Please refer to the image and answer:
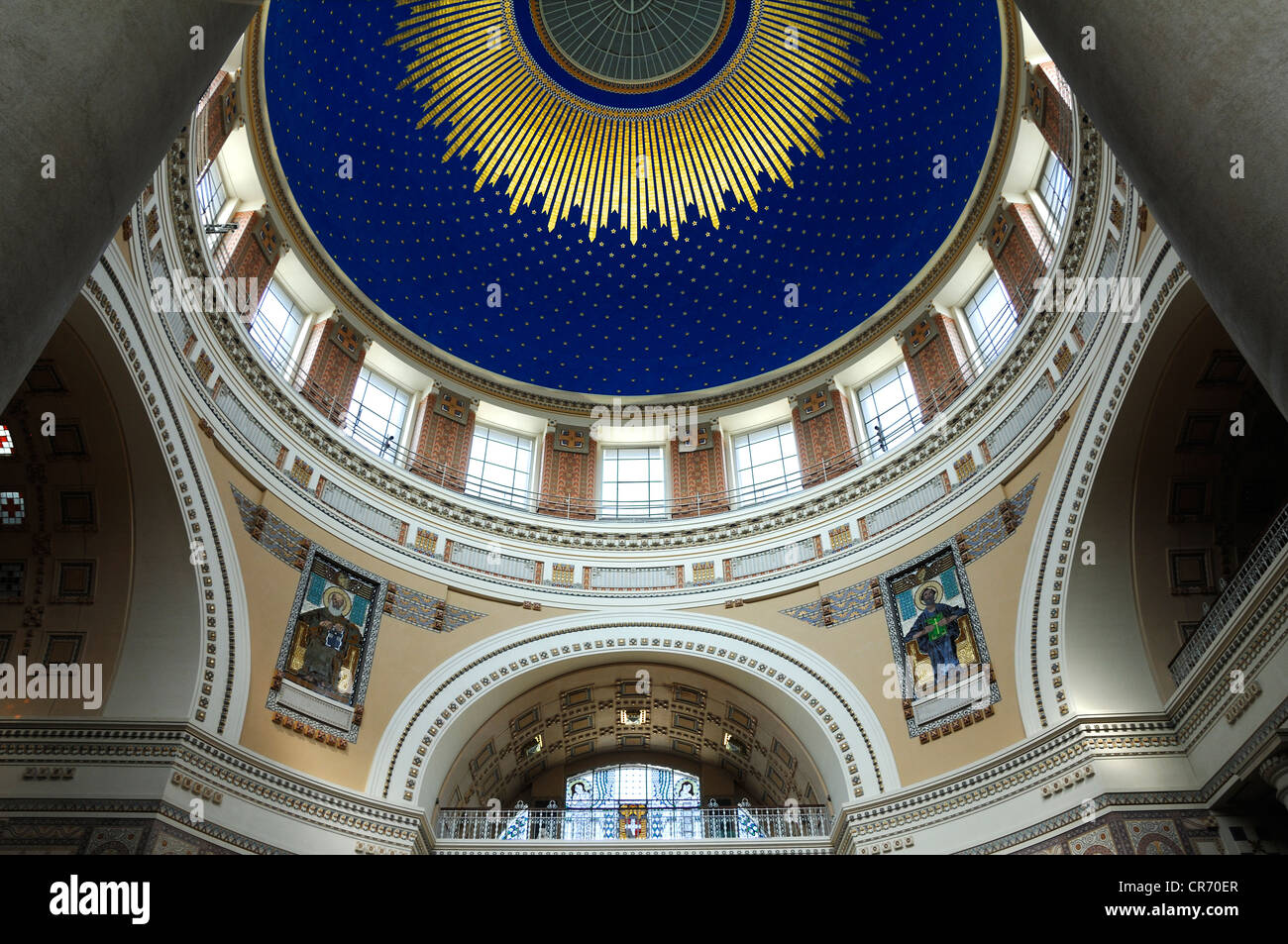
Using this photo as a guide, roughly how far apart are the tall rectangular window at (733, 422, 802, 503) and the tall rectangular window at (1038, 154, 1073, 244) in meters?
6.82

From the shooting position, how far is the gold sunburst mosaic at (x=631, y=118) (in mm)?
20281

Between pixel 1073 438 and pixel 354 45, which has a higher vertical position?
pixel 354 45

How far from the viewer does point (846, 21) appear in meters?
20.0

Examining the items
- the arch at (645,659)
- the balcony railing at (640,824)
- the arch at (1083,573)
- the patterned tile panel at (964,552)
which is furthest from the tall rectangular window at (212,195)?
the arch at (1083,573)

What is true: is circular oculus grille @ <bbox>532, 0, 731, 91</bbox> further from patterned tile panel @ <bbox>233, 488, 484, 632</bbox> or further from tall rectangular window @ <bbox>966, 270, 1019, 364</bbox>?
patterned tile panel @ <bbox>233, 488, 484, 632</bbox>

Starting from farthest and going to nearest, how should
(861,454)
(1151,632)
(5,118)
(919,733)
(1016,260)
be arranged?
(861,454) < (1016,260) < (919,733) < (1151,632) < (5,118)

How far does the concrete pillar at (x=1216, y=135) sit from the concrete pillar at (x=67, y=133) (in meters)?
4.01

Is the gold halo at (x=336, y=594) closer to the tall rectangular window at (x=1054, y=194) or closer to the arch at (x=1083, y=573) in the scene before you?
the arch at (x=1083, y=573)

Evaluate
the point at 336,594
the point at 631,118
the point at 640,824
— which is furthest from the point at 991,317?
the point at 336,594

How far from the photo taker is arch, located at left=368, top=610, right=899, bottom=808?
14867 mm

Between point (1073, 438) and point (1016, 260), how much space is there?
16.1 ft

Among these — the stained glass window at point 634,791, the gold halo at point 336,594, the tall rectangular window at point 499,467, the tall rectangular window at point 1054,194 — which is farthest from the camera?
the tall rectangular window at point 499,467
